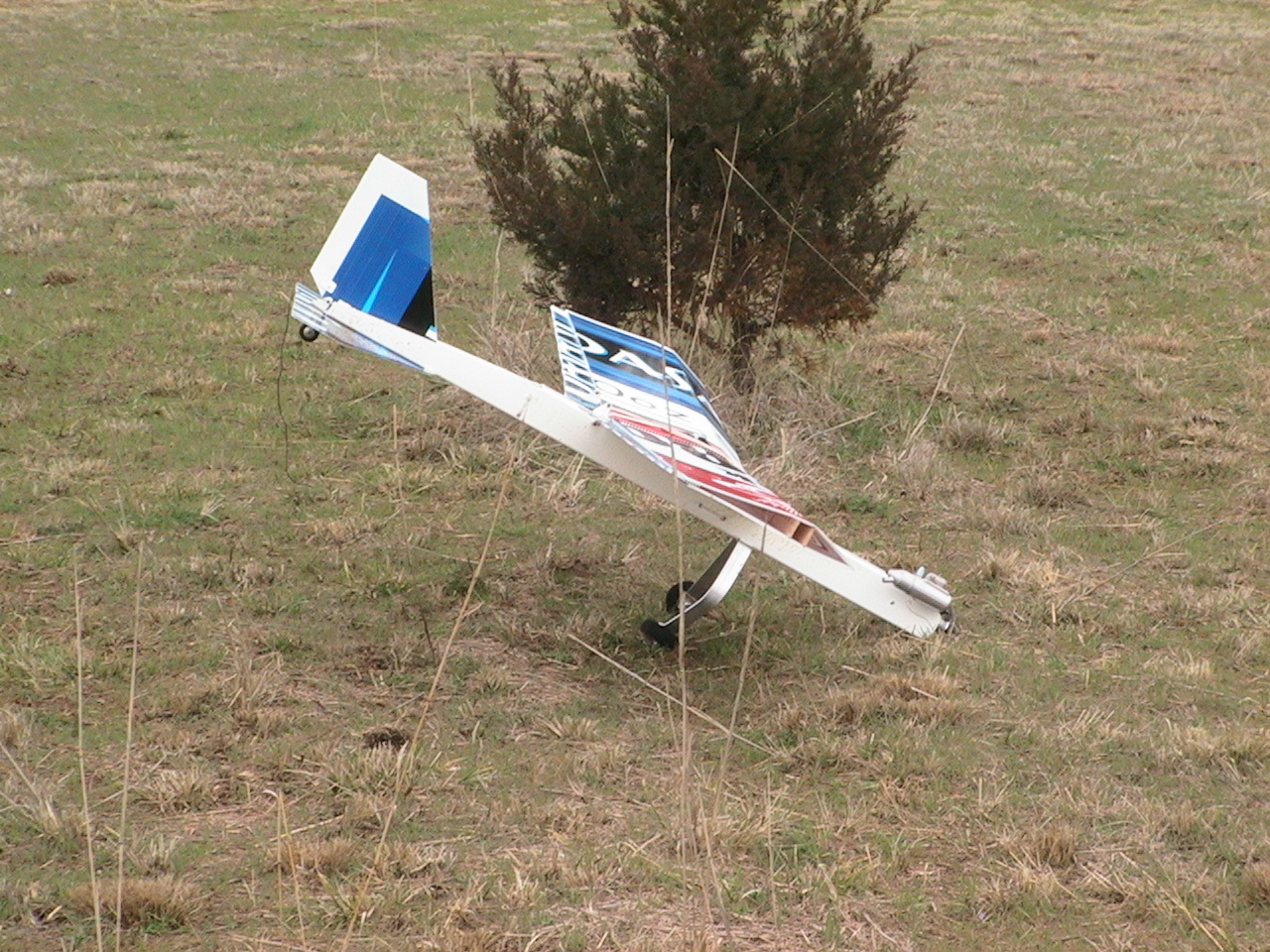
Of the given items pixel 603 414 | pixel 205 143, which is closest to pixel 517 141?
pixel 603 414

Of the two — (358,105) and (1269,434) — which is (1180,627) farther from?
(358,105)

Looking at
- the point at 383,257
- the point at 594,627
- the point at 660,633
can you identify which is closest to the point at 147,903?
the point at 660,633

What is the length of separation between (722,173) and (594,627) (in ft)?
8.56

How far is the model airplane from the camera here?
Answer: 462 centimetres

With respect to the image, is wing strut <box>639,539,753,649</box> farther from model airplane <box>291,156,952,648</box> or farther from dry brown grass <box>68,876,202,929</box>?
dry brown grass <box>68,876,202,929</box>

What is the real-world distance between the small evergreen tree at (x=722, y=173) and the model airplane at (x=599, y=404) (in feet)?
5.11

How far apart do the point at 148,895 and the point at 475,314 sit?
5984mm

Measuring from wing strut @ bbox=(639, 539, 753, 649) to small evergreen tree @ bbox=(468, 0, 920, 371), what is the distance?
2064mm

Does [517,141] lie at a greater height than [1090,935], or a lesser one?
greater

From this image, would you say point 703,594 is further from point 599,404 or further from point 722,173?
point 722,173

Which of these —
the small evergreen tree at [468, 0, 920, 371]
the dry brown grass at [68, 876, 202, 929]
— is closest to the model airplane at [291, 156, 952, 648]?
the small evergreen tree at [468, 0, 920, 371]

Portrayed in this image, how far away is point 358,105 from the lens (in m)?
15.5

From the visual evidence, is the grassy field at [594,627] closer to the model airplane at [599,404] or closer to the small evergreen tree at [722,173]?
the model airplane at [599,404]

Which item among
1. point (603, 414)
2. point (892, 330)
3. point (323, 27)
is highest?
point (603, 414)
